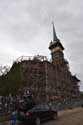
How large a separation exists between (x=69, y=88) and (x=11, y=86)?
36.5 metres

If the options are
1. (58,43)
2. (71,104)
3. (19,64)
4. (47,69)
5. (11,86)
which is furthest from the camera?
(58,43)

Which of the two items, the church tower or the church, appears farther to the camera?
the church tower

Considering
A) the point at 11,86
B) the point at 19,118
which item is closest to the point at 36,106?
the point at 19,118

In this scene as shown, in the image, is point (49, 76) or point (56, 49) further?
point (56, 49)

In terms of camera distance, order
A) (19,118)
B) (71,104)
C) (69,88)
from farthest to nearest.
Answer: (69,88)
(71,104)
(19,118)

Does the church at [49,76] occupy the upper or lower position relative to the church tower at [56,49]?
lower

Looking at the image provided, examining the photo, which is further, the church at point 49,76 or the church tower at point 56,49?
the church tower at point 56,49

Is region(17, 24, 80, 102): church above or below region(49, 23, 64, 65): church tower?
below

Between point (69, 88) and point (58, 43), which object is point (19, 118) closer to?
point (69, 88)

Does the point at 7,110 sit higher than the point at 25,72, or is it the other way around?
the point at 25,72

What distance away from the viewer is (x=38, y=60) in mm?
45156

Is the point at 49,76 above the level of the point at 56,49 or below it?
below

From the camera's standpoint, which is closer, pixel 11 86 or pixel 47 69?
pixel 11 86

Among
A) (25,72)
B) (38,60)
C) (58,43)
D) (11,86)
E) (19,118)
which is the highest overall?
(58,43)
